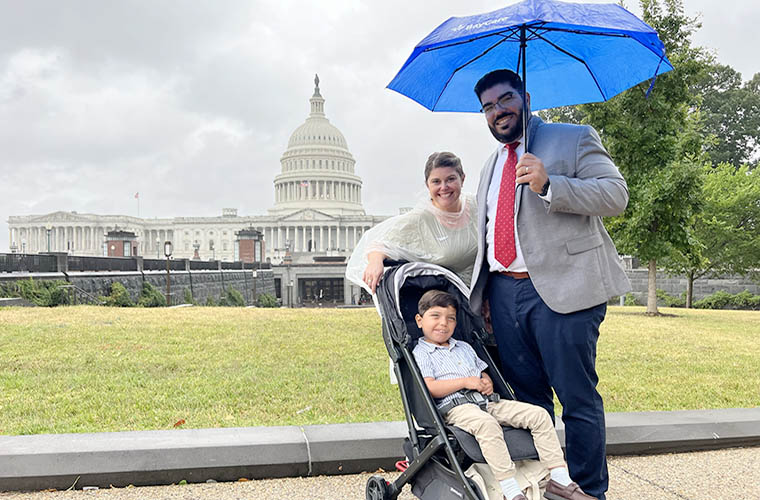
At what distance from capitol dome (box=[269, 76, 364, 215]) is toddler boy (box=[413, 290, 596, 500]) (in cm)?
9806

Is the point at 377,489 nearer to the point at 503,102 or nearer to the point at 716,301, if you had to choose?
the point at 503,102

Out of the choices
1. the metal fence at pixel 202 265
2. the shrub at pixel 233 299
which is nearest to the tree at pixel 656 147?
the shrub at pixel 233 299

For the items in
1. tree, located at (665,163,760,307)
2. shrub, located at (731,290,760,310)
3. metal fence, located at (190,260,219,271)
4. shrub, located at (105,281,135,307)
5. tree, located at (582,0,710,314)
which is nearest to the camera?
tree, located at (582,0,710,314)

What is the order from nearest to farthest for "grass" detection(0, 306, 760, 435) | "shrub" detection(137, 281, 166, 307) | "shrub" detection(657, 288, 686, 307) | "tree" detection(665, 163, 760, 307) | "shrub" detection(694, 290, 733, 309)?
"grass" detection(0, 306, 760, 435)
"shrub" detection(137, 281, 166, 307)
"tree" detection(665, 163, 760, 307)
"shrub" detection(694, 290, 733, 309)
"shrub" detection(657, 288, 686, 307)

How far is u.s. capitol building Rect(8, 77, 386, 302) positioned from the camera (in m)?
98.2

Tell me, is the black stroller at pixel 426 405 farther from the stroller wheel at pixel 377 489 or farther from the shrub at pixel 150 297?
the shrub at pixel 150 297

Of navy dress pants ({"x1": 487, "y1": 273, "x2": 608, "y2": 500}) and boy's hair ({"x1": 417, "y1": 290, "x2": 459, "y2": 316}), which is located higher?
boy's hair ({"x1": 417, "y1": 290, "x2": 459, "y2": 316})

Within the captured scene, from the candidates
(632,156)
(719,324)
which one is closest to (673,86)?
(632,156)

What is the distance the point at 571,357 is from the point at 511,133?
113 cm

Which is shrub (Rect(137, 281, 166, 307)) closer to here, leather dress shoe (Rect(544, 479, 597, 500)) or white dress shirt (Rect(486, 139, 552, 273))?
white dress shirt (Rect(486, 139, 552, 273))

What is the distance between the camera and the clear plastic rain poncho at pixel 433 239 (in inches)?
136

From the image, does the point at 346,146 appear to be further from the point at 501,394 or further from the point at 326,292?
the point at 501,394

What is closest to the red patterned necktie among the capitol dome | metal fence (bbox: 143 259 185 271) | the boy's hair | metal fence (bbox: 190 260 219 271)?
the boy's hair

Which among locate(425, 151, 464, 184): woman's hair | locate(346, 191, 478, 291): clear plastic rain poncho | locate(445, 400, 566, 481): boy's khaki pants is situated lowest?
locate(445, 400, 566, 481): boy's khaki pants
